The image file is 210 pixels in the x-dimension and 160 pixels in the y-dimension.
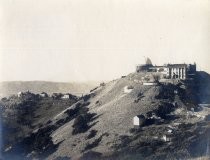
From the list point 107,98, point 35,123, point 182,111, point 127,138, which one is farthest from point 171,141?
point 35,123

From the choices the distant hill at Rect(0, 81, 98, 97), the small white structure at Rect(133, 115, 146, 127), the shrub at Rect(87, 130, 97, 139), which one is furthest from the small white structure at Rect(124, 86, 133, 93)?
the distant hill at Rect(0, 81, 98, 97)

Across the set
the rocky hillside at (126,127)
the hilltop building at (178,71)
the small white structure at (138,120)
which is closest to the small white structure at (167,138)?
the rocky hillside at (126,127)

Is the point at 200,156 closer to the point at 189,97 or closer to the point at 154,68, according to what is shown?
the point at 189,97

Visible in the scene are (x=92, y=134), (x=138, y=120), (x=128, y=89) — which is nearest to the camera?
(x=138, y=120)

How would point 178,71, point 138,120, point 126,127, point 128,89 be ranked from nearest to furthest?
point 138,120, point 126,127, point 128,89, point 178,71

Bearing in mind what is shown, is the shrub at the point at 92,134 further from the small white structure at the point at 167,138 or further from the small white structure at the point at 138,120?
the small white structure at the point at 167,138

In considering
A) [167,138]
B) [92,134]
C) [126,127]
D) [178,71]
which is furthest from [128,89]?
[167,138]

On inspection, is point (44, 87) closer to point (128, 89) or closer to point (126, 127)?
point (128, 89)

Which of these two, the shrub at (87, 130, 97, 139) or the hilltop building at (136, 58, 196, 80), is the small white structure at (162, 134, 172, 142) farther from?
the hilltop building at (136, 58, 196, 80)

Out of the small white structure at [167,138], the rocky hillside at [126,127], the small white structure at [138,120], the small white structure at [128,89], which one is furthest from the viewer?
the small white structure at [128,89]
